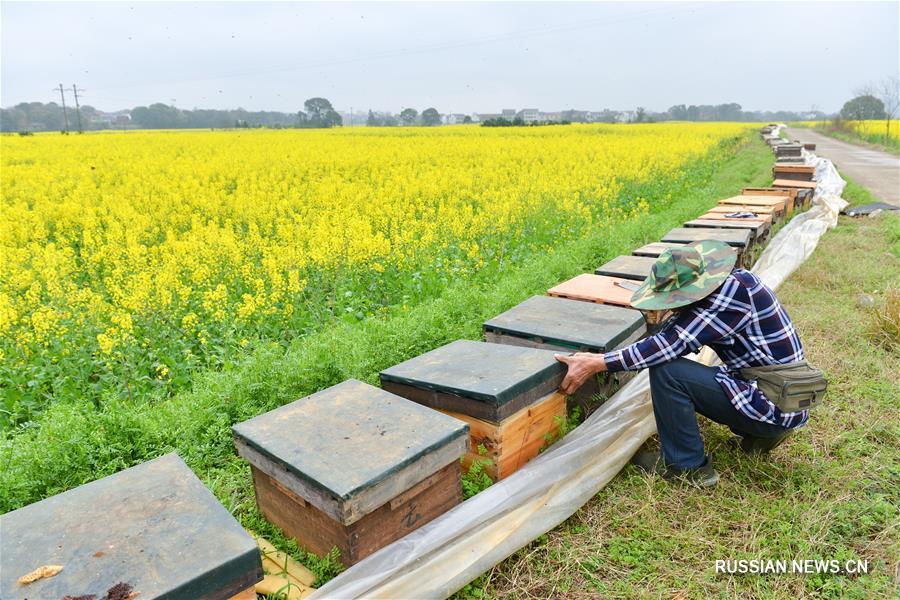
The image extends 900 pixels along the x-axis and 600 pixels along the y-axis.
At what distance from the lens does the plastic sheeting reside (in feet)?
7.25

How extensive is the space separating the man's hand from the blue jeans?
0.92 ft

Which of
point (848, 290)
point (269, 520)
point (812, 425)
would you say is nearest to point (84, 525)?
point (269, 520)

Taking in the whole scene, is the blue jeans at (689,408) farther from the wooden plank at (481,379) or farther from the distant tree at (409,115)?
the distant tree at (409,115)

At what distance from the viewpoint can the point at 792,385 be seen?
9.12 feet

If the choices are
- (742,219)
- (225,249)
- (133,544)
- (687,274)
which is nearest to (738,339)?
(687,274)

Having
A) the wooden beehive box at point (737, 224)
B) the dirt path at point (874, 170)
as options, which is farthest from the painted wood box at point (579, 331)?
the dirt path at point (874, 170)

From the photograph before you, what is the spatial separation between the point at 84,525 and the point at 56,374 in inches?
104

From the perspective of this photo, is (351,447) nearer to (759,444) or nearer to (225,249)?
(759,444)

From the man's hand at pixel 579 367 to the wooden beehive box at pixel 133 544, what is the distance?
5.87 ft

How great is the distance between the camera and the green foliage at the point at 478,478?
9.57 ft

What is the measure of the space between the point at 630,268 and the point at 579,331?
1.53 meters

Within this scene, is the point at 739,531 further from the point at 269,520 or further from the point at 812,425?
the point at 269,520

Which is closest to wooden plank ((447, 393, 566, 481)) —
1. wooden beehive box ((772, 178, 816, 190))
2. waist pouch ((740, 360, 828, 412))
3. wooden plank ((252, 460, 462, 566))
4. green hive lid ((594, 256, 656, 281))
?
wooden plank ((252, 460, 462, 566))

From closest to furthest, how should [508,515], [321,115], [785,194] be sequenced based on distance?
[508,515], [785,194], [321,115]
